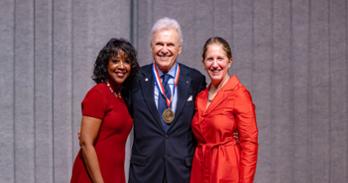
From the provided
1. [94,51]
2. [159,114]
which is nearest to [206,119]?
[159,114]

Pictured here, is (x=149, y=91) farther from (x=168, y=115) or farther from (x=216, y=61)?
(x=216, y=61)

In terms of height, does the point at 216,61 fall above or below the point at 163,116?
above

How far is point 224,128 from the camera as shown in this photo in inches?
101

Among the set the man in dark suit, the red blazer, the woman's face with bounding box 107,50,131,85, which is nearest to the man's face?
the man in dark suit

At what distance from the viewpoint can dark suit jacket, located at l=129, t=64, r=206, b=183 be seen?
2.72 metres

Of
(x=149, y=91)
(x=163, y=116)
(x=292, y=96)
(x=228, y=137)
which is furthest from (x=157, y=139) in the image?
(x=292, y=96)

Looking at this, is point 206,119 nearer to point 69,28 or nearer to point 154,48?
point 154,48

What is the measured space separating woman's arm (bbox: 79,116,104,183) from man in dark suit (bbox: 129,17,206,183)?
1.06ft

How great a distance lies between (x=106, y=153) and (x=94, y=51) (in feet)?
5.31

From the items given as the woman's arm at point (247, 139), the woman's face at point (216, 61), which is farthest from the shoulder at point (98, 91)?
the woman's arm at point (247, 139)

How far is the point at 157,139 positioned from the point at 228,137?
1.21ft

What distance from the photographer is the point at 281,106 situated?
14.4ft

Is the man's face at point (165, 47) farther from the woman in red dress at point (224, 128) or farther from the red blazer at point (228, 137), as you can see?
the red blazer at point (228, 137)

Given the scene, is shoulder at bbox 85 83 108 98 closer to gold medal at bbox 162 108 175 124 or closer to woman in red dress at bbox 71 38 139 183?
woman in red dress at bbox 71 38 139 183
